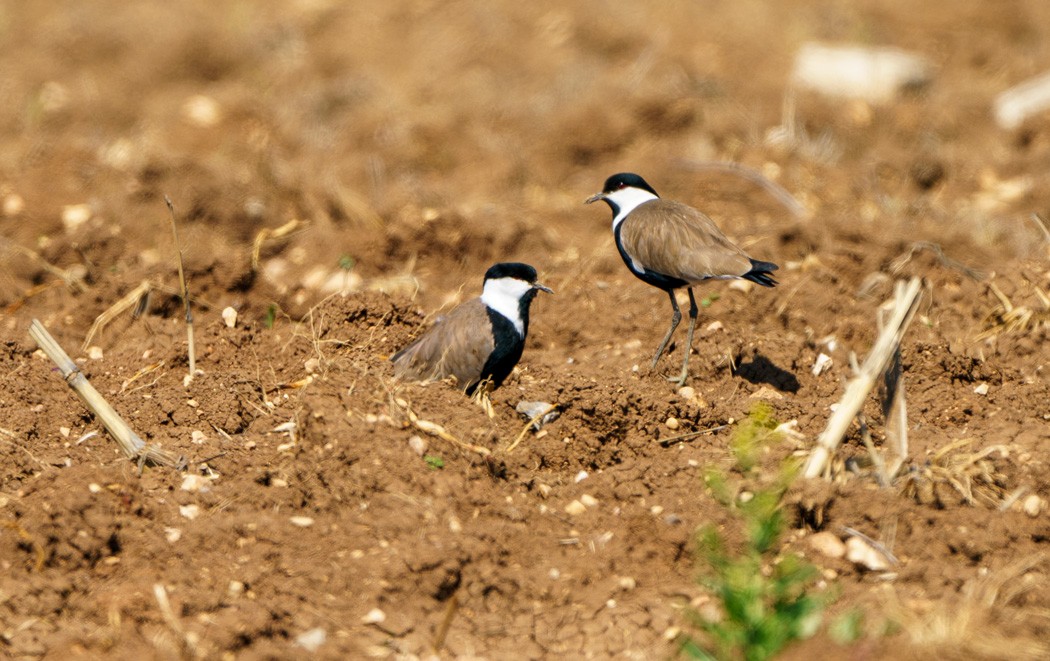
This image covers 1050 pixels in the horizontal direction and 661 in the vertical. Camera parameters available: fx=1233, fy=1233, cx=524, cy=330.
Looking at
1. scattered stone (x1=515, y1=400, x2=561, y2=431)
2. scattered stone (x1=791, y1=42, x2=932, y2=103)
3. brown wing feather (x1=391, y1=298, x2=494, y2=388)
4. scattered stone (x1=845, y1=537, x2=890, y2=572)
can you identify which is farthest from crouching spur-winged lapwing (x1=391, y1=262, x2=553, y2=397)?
scattered stone (x1=791, y1=42, x2=932, y2=103)

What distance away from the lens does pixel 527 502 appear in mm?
4859

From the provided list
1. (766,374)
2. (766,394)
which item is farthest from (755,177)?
(766,394)

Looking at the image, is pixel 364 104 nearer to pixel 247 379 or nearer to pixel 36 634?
pixel 247 379

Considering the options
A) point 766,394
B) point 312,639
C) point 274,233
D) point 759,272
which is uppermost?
point 759,272

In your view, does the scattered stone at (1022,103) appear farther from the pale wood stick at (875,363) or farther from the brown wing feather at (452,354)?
the pale wood stick at (875,363)

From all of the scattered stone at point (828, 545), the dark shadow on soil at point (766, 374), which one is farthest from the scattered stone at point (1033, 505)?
the dark shadow on soil at point (766, 374)

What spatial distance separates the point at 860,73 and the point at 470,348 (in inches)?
267

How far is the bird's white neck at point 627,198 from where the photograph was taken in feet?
23.2

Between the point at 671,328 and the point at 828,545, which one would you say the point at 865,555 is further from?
the point at 671,328

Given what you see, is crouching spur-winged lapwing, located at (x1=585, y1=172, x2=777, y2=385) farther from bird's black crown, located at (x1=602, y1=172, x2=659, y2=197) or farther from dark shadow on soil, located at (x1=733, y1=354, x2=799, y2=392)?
dark shadow on soil, located at (x1=733, y1=354, x2=799, y2=392)

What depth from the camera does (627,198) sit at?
7.13m

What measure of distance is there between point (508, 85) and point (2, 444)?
7.70m

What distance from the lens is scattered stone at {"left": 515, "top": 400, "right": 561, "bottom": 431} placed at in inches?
217

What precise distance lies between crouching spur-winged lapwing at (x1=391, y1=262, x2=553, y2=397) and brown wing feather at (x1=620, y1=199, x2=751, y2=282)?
788 millimetres
